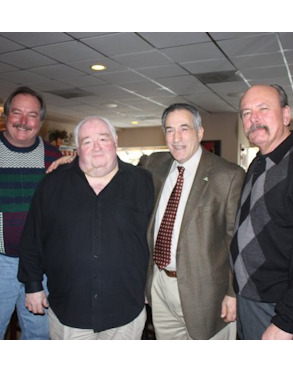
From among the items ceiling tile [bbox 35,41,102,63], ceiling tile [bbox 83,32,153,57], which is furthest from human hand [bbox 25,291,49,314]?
ceiling tile [bbox 35,41,102,63]

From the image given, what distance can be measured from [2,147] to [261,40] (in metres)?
3.52

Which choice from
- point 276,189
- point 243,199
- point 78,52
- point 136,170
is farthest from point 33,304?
point 78,52

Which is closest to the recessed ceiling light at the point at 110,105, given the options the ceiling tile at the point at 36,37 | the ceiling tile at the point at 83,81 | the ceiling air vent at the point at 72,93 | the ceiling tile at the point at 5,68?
the ceiling air vent at the point at 72,93

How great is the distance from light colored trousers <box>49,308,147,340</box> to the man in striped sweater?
430mm

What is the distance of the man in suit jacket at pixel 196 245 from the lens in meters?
1.88

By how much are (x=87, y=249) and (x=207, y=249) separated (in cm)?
68

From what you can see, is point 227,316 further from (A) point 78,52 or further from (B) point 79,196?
(A) point 78,52

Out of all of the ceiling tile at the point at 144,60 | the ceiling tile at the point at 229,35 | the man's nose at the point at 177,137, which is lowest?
the man's nose at the point at 177,137

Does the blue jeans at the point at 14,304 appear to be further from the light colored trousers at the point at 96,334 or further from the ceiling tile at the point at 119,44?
the ceiling tile at the point at 119,44

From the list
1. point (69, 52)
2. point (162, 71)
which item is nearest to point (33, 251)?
point (69, 52)

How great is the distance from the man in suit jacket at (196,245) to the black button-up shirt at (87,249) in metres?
0.22

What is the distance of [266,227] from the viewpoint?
1.58m

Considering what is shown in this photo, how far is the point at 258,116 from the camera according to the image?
5.74 ft

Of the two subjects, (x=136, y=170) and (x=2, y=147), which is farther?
(x=2, y=147)
